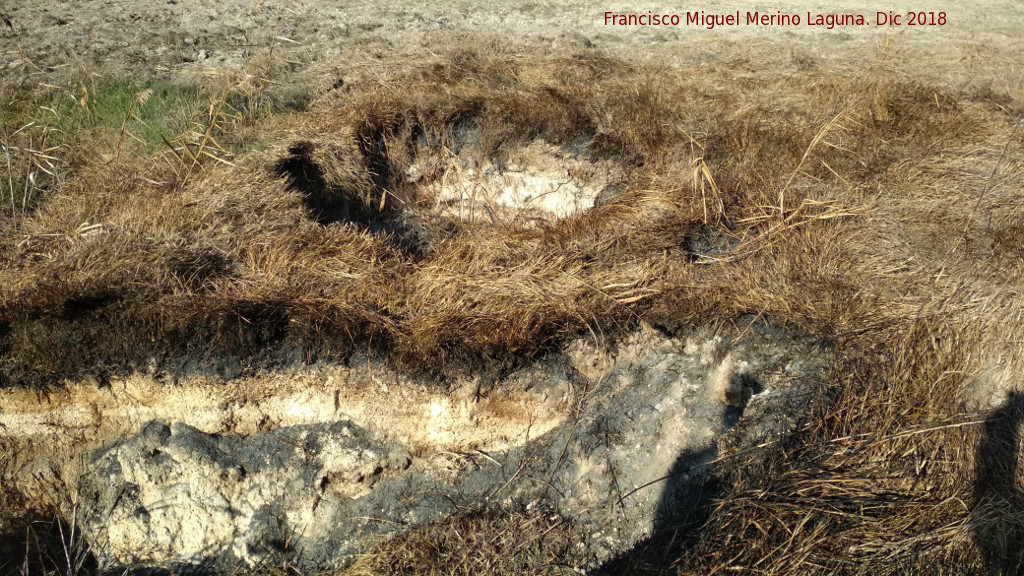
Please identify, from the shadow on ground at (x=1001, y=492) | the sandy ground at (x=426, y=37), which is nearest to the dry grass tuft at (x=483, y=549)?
the shadow on ground at (x=1001, y=492)

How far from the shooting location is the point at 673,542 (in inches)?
107

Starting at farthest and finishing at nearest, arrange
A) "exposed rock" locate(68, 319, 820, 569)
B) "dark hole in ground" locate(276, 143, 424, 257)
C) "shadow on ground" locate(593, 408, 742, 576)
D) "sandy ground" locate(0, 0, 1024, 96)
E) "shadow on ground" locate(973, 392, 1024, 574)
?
"sandy ground" locate(0, 0, 1024, 96)
"dark hole in ground" locate(276, 143, 424, 257)
"exposed rock" locate(68, 319, 820, 569)
"shadow on ground" locate(593, 408, 742, 576)
"shadow on ground" locate(973, 392, 1024, 574)

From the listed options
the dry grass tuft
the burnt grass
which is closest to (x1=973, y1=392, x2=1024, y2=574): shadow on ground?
the burnt grass

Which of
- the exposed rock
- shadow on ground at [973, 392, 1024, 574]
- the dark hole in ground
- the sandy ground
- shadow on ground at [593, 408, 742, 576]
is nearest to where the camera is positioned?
shadow on ground at [973, 392, 1024, 574]

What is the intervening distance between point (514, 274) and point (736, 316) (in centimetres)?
104

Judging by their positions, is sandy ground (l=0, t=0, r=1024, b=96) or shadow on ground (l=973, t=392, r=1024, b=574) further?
sandy ground (l=0, t=0, r=1024, b=96)

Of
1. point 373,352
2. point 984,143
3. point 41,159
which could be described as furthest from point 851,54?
point 41,159

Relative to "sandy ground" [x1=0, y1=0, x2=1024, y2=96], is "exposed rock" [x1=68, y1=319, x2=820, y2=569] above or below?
below

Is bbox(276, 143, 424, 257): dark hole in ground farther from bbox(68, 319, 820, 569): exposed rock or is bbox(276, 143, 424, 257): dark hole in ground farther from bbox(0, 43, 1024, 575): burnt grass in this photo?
bbox(68, 319, 820, 569): exposed rock

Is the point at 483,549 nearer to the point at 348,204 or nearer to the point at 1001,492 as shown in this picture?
the point at 1001,492

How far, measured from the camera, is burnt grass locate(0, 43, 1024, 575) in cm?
278

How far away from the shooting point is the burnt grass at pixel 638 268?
278cm

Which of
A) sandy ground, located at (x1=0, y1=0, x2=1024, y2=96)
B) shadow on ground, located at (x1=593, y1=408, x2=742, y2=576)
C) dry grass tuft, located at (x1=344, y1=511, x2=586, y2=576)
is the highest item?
sandy ground, located at (x1=0, y1=0, x2=1024, y2=96)

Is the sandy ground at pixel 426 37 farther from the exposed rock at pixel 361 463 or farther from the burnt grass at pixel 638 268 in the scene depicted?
the exposed rock at pixel 361 463
